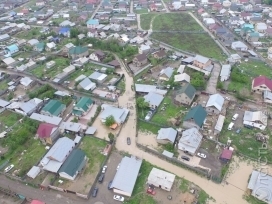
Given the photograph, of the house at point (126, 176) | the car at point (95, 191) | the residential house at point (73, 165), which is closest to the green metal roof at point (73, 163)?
the residential house at point (73, 165)

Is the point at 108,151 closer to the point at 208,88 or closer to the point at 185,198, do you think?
the point at 185,198

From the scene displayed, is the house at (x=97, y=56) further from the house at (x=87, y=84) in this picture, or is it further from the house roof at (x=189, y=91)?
the house roof at (x=189, y=91)

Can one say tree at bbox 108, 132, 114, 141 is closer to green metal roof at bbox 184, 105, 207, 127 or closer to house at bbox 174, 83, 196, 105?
green metal roof at bbox 184, 105, 207, 127

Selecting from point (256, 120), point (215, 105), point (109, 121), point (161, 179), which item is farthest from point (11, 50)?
point (256, 120)

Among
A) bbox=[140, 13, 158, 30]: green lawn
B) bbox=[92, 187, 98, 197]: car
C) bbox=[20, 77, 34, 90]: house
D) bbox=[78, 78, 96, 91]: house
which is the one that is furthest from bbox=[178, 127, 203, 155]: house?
bbox=[140, 13, 158, 30]: green lawn

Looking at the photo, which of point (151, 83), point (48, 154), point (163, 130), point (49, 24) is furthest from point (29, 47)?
point (163, 130)

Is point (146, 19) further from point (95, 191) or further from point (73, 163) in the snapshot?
point (95, 191)
